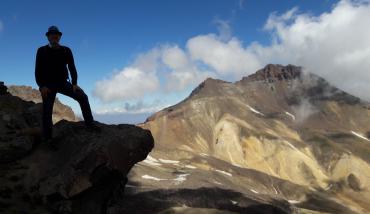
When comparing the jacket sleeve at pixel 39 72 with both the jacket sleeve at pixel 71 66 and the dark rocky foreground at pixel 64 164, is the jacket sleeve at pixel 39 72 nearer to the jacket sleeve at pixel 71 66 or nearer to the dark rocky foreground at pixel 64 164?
the jacket sleeve at pixel 71 66

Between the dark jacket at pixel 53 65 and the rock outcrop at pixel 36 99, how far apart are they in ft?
462

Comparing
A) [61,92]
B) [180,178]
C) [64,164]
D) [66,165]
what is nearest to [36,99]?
[180,178]

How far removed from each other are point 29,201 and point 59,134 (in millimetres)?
3684

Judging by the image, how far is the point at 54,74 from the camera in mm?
18141

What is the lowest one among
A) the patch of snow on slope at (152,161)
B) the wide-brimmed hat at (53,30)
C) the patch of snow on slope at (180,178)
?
the patch of snow on slope at (180,178)

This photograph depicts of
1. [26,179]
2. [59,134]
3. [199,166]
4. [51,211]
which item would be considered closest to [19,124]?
[59,134]

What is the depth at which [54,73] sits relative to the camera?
18125mm

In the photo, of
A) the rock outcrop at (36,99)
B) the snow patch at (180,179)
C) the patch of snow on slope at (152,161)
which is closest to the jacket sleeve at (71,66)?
the snow patch at (180,179)

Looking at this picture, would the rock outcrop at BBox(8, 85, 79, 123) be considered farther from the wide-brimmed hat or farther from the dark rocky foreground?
the wide-brimmed hat

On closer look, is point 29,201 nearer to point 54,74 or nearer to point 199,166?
point 54,74

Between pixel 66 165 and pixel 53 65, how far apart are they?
408 cm

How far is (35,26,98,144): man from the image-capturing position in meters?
17.7

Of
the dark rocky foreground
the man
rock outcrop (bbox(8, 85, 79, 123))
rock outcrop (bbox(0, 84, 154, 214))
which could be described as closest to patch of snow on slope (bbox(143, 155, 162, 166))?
rock outcrop (bbox(8, 85, 79, 123))

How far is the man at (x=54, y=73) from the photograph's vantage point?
17703 millimetres
